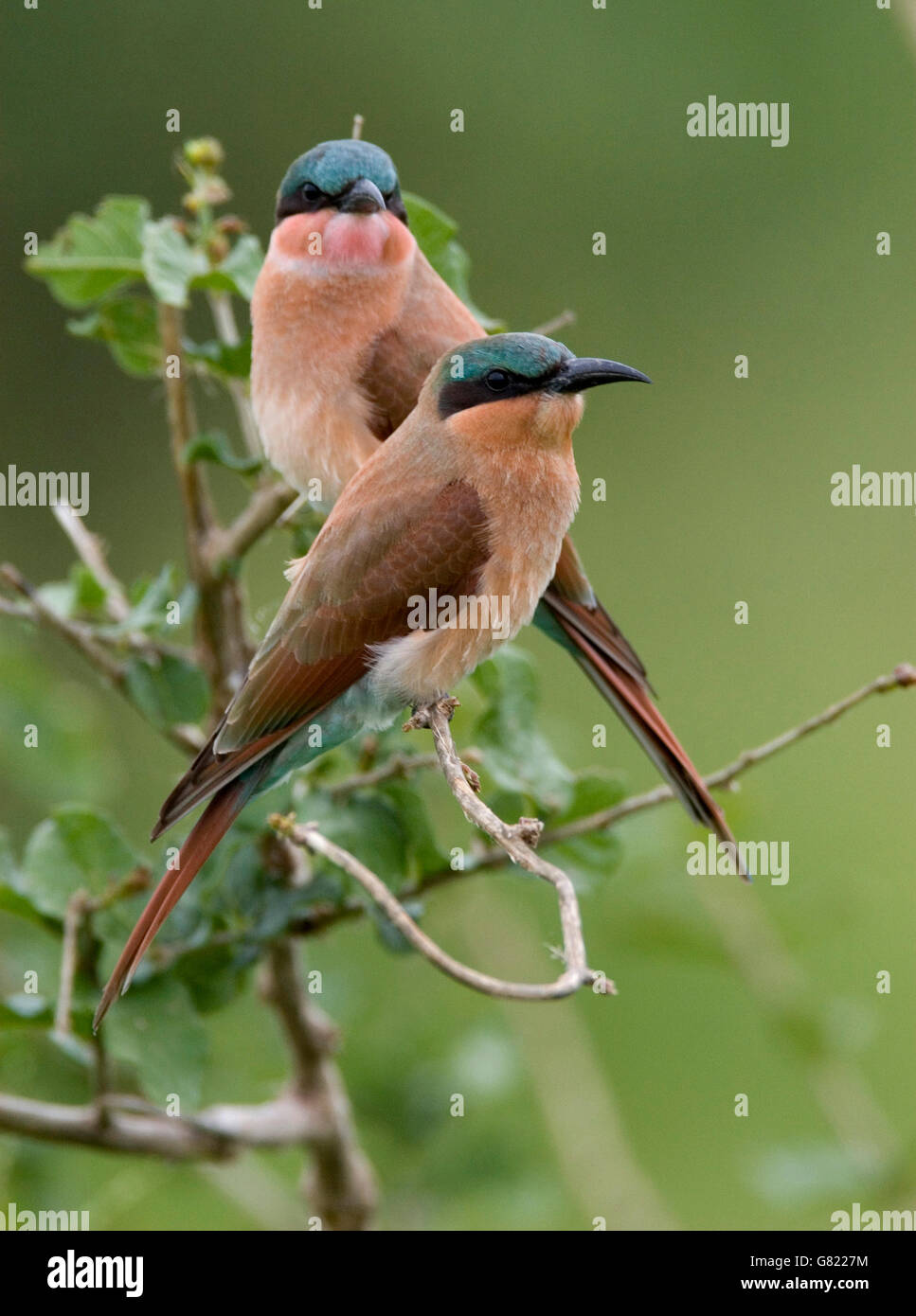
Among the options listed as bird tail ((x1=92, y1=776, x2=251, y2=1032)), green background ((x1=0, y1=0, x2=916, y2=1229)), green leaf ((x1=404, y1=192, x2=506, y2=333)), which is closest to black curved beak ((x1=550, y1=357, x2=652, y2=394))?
green leaf ((x1=404, y1=192, x2=506, y2=333))

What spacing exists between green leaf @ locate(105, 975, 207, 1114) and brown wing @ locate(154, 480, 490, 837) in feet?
0.88

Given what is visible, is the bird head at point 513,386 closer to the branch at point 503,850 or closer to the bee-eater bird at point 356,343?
the bee-eater bird at point 356,343

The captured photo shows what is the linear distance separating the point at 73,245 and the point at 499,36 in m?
4.22

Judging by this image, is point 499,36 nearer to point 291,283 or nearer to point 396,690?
point 291,283

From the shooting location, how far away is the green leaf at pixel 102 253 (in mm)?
1962

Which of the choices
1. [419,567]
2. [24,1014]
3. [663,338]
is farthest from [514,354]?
[663,338]

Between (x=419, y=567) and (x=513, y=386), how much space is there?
203 mm

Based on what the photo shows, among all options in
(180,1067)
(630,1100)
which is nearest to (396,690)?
(180,1067)

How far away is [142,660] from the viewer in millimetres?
1989

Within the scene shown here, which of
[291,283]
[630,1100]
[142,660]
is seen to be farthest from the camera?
[630,1100]

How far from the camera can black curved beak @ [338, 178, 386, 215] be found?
2.05m
